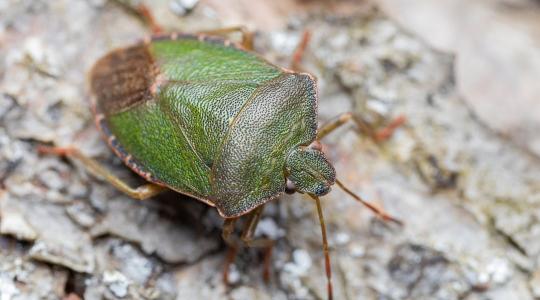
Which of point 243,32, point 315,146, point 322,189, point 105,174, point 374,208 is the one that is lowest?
point 374,208

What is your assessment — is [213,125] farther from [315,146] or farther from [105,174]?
[105,174]

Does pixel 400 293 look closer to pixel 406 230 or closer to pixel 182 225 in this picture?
pixel 406 230

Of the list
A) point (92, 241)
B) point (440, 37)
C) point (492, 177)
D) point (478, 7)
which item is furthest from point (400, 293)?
point (478, 7)

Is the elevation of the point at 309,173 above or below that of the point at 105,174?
above

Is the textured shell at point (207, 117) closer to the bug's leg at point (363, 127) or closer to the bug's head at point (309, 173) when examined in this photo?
the bug's head at point (309, 173)

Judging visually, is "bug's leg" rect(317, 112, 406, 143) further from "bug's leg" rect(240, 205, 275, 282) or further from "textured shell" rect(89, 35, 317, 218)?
"bug's leg" rect(240, 205, 275, 282)

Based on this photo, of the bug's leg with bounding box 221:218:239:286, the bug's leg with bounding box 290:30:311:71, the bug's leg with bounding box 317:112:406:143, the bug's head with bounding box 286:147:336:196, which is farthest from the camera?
the bug's leg with bounding box 290:30:311:71

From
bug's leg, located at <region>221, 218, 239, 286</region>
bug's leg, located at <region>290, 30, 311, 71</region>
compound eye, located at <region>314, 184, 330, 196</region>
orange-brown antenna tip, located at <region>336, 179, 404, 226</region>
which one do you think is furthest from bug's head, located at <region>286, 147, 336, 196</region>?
bug's leg, located at <region>290, 30, 311, 71</region>

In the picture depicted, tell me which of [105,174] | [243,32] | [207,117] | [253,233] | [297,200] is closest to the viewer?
[207,117]

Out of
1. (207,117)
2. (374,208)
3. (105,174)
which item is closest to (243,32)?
(207,117)
